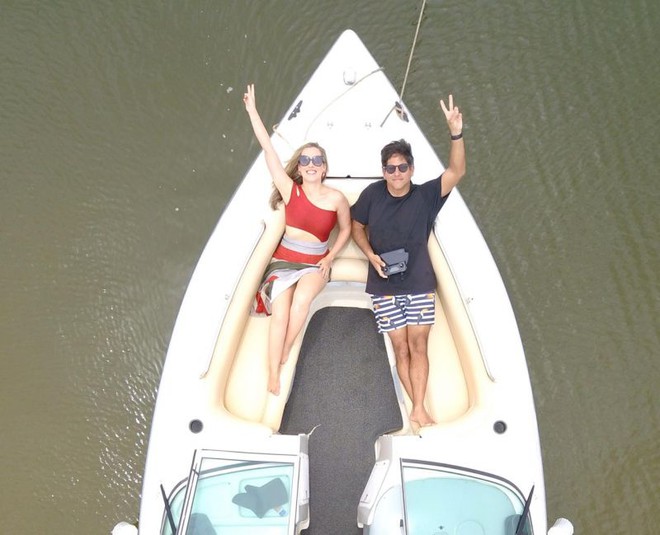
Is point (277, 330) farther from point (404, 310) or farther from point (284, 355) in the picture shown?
point (404, 310)

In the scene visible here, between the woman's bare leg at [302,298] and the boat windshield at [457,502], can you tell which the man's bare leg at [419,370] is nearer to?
the boat windshield at [457,502]

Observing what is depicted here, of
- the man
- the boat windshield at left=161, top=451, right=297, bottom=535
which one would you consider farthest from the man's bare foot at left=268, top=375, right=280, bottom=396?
the man

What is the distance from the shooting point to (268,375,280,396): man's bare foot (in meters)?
2.57

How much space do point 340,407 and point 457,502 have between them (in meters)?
0.83

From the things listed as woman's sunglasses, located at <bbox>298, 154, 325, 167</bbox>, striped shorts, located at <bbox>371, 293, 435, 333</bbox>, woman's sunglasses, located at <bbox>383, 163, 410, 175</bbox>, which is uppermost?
woman's sunglasses, located at <bbox>298, 154, 325, 167</bbox>

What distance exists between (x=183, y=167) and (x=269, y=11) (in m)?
1.11

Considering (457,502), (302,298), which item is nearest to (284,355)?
(302,298)

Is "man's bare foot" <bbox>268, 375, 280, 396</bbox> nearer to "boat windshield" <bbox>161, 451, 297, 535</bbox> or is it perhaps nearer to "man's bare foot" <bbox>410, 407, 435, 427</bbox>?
"boat windshield" <bbox>161, 451, 297, 535</bbox>

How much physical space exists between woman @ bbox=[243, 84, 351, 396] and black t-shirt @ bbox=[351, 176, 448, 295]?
0.41 ft

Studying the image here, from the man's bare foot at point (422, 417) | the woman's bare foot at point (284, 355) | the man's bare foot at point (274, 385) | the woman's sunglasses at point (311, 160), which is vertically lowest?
the man's bare foot at point (422, 417)

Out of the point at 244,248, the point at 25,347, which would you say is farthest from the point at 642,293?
the point at 25,347

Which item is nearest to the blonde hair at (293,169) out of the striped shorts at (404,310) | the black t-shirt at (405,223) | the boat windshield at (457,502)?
the black t-shirt at (405,223)

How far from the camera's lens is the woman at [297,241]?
2.42 metres

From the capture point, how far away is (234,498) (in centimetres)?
219
